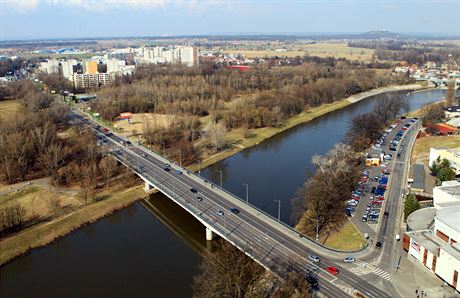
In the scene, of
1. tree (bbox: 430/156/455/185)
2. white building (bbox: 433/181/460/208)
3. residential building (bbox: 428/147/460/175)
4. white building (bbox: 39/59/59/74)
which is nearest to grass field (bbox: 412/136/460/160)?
residential building (bbox: 428/147/460/175)

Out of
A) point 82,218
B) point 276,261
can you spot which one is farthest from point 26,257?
point 276,261

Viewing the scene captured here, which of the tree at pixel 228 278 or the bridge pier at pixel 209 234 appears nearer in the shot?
the tree at pixel 228 278

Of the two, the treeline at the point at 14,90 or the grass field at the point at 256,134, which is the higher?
the treeline at the point at 14,90

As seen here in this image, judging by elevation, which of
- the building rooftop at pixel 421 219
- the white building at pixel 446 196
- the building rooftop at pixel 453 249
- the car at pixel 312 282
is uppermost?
the white building at pixel 446 196

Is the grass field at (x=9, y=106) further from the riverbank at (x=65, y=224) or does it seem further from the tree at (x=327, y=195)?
the tree at (x=327, y=195)

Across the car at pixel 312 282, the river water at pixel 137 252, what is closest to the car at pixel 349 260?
the car at pixel 312 282
